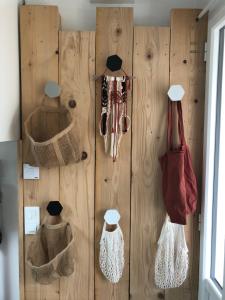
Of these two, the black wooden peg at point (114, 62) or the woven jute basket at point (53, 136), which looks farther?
the black wooden peg at point (114, 62)

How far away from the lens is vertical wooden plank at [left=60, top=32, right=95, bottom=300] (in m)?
1.64

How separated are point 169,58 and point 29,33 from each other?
75 centimetres

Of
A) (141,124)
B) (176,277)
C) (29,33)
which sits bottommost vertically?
(176,277)

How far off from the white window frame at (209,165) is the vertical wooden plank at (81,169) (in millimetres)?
598

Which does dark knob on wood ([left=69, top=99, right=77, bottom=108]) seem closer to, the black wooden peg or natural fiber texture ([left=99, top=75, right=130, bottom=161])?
natural fiber texture ([left=99, top=75, right=130, bottom=161])

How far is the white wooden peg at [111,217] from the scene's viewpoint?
5.46 feet

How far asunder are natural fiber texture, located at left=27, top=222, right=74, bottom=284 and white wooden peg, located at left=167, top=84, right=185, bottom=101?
885mm

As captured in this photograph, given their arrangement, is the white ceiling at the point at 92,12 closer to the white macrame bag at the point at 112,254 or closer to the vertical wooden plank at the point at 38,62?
the vertical wooden plank at the point at 38,62

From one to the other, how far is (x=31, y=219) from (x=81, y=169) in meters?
0.39

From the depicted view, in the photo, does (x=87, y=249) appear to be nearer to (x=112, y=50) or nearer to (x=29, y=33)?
(x=112, y=50)

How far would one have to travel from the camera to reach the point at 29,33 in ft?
5.35

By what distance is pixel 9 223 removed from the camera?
185 centimetres

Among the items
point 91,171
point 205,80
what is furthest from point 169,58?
point 91,171

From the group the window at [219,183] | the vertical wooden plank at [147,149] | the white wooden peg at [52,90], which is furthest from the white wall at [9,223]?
the window at [219,183]
